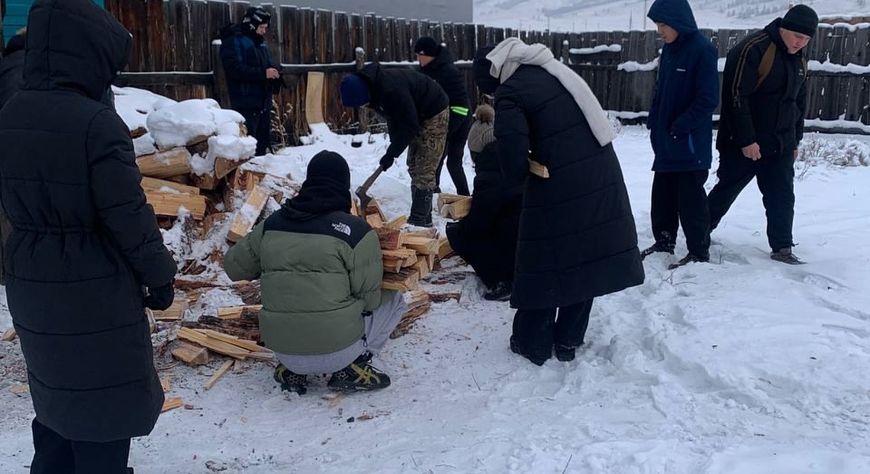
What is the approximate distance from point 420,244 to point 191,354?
5.16 ft

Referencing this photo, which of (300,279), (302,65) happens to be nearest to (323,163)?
(300,279)

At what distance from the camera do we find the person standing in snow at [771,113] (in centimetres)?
532

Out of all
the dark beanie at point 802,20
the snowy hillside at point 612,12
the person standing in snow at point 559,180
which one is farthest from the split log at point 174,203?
the snowy hillside at point 612,12

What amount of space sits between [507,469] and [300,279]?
A: 140 centimetres

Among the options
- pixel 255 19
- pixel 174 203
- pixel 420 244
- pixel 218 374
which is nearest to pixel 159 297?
pixel 218 374

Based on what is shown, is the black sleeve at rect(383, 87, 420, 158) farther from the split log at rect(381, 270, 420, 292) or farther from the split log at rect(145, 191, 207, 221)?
the split log at rect(381, 270, 420, 292)

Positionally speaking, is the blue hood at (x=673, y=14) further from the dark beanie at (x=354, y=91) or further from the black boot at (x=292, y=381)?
the black boot at (x=292, y=381)

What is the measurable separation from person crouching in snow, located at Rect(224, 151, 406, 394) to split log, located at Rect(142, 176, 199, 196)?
2.09 metres

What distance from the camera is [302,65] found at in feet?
35.2

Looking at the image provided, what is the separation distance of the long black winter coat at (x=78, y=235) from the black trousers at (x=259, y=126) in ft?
18.2

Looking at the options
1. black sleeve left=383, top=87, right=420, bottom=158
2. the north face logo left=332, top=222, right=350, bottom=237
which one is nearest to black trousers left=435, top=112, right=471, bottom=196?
black sleeve left=383, top=87, right=420, bottom=158

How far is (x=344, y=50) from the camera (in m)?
11.6

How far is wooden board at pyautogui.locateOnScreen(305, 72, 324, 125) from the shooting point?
35.3ft

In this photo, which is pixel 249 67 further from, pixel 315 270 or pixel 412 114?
pixel 315 270
